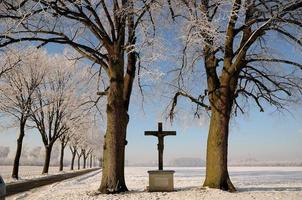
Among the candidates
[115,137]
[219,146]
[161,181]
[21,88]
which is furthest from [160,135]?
[21,88]

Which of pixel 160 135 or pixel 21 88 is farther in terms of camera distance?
pixel 21 88

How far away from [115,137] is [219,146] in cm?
381

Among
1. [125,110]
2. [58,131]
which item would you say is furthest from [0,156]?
[125,110]

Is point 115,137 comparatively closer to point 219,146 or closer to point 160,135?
point 160,135

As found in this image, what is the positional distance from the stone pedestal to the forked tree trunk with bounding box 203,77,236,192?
4.36 ft

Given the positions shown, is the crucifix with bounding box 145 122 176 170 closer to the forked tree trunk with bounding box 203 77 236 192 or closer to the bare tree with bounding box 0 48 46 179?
the forked tree trunk with bounding box 203 77 236 192

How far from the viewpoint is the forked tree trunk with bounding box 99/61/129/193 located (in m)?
15.2

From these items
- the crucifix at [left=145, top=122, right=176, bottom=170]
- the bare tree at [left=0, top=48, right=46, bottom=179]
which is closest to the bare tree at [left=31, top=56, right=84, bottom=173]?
the bare tree at [left=0, top=48, right=46, bottom=179]

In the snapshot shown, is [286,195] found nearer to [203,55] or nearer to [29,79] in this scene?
[203,55]

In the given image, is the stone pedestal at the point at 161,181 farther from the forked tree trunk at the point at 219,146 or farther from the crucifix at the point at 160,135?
the forked tree trunk at the point at 219,146

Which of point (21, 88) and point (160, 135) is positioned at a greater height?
point (21, 88)

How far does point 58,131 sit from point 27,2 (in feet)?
94.4

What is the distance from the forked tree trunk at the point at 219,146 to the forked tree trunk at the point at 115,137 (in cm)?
318

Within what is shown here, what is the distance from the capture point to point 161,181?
51.3ft
